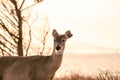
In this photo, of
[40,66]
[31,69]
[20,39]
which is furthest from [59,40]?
[20,39]

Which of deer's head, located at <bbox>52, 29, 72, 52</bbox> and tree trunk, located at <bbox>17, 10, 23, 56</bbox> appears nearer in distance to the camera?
deer's head, located at <bbox>52, 29, 72, 52</bbox>

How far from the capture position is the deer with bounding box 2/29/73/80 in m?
14.4

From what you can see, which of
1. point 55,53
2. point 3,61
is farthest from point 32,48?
point 55,53

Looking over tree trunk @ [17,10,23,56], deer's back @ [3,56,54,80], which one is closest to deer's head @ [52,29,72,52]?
deer's back @ [3,56,54,80]

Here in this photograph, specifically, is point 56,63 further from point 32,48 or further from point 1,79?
point 32,48

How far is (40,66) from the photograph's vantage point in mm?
14859

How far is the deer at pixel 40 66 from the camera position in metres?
14.4

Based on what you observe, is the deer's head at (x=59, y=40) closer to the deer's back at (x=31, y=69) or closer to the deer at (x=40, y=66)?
the deer at (x=40, y=66)

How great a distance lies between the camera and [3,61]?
52.3ft

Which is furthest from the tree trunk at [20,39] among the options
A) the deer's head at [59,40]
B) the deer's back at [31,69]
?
the deer's head at [59,40]

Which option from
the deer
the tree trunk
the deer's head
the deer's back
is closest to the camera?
the deer's head

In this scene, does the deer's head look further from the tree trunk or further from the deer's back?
the tree trunk

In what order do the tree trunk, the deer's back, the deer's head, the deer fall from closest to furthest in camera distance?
the deer's head < the deer < the deer's back < the tree trunk

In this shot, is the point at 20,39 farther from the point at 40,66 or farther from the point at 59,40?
the point at 59,40
